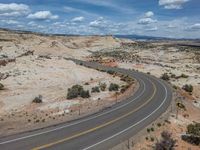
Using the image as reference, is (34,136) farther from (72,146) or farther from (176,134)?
(176,134)

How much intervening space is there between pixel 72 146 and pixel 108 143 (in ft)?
9.75

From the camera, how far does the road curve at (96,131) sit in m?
24.3

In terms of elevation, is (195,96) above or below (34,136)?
below

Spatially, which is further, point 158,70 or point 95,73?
point 158,70

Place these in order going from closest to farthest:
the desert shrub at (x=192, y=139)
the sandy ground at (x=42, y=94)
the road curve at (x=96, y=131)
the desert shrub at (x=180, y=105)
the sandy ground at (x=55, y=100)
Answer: the road curve at (x=96, y=131) → the desert shrub at (x=192, y=139) → the sandy ground at (x=55, y=100) → the sandy ground at (x=42, y=94) → the desert shrub at (x=180, y=105)

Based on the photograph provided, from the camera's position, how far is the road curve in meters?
24.3

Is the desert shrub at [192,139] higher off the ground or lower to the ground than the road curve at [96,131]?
lower

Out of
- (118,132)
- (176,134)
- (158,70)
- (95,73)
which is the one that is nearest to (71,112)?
(118,132)

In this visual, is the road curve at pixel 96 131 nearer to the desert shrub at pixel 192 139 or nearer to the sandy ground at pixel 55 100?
the sandy ground at pixel 55 100

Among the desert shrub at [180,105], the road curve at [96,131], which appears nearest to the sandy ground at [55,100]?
the desert shrub at [180,105]

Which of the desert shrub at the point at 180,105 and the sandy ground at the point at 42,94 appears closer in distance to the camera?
the sandy ground at the point at 42,94

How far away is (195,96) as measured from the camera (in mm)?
60188

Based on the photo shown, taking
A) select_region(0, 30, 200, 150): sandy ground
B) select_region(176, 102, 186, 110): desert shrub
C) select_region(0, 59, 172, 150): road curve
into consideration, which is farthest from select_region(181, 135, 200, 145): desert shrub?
select_region(176, 102, 186, 110): desert shrub

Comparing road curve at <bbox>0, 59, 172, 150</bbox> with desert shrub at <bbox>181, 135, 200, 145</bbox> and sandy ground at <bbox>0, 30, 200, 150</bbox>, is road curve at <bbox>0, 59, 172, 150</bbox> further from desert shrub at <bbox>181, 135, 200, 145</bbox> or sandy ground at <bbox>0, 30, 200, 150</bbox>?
desert shrub at <bbox>181, 135, 200, 145</bbox>
